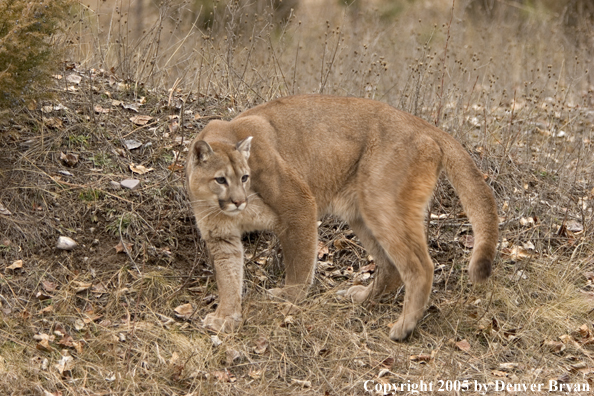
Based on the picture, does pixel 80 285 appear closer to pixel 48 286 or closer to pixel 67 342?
pixel 48 286

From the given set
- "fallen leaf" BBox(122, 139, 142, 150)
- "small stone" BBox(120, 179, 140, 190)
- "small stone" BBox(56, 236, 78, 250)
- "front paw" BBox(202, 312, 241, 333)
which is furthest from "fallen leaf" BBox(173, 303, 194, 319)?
"fallen leaf" BBox(122, 139, 142, 150)

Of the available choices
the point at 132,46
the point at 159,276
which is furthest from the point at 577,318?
the point at 132,46

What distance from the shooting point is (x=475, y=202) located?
509cm

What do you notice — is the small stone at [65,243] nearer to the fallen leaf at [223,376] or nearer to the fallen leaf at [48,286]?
the fallen leaf at [48,286]

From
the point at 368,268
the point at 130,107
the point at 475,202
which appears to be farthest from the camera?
the point at 130,107

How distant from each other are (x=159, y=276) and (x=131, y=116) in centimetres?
212

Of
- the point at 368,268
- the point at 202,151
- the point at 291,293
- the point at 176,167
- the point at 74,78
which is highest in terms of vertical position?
the point at 202,151

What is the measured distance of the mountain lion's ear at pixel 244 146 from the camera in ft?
16.8

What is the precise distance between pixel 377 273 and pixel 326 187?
77 cm

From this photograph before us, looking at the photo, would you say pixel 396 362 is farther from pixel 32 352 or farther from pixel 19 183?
pixel 19 183

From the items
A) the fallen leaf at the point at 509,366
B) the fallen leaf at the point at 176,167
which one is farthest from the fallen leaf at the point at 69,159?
the fallen leaf at the point at 509,366

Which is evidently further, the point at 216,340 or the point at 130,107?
the point at 130,107

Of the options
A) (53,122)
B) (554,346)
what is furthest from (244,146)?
(554,346)

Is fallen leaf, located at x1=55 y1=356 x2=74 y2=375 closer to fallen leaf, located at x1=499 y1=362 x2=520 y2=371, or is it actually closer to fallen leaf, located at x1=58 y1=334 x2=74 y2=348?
fallen leaf, located at x1=58 y1=334 x2=74 y2=348
